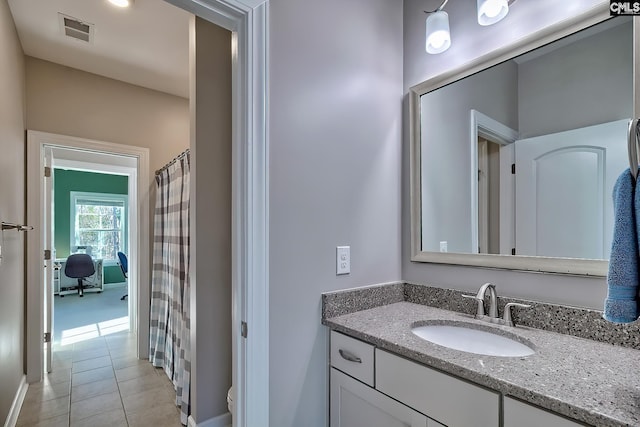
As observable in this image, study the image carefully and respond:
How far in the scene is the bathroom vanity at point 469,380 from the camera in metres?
0.66

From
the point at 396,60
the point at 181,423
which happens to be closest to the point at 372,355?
the point at 396,60

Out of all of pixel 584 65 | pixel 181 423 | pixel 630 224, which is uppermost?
pixel 584 65

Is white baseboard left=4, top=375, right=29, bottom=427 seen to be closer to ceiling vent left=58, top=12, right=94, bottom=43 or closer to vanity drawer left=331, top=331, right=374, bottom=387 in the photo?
vanity drawer left=331, top=331, right=374, bottom=387

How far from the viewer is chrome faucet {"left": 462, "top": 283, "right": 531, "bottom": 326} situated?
45.6 inches

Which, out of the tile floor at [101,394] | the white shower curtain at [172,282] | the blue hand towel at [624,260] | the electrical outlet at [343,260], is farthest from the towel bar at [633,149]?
the tile floor at [101,394]

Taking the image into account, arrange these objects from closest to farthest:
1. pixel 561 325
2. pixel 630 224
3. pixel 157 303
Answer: pixel 630 224, pixel 561 325, pixel 157 303

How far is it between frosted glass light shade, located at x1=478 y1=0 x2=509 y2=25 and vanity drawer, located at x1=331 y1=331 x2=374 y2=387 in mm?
1304

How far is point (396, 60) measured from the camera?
1.59 meters

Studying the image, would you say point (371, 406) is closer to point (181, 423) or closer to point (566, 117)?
point (566, 117)

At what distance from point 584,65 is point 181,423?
2.75 metres

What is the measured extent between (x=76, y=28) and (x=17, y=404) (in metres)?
2.64

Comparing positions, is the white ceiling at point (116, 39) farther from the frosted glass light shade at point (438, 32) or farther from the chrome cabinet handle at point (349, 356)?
the chrome cabinet handle at point (349, 356)

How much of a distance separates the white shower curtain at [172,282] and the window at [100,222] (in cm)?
509

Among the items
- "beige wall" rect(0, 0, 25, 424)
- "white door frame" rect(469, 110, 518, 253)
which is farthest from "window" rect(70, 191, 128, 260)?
"white door frame" rect(469, 110, 518, 253)
